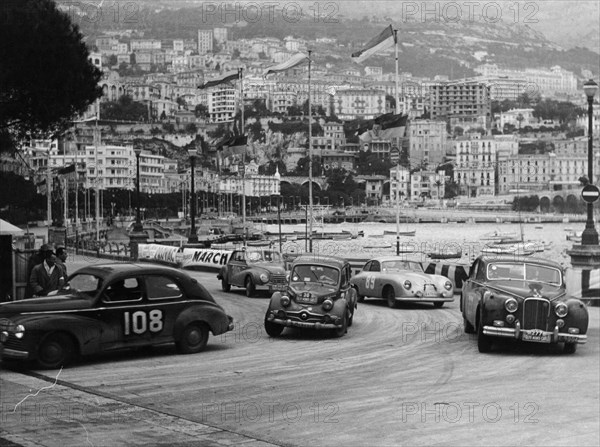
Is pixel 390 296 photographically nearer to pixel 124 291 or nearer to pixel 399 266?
pixel 399 266

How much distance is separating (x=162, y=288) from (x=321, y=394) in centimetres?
341

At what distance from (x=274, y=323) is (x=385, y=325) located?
3.01 meters

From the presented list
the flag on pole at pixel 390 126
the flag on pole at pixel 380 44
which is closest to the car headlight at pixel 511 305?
the flag on pole at pixel 390 126

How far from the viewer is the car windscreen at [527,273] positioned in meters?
15.8

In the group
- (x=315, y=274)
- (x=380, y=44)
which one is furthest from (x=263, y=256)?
(x=380, y=44)

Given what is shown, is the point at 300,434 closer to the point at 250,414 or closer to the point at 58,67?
the point at 250,414

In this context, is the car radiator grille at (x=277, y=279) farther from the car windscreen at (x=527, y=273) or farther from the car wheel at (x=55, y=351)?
the car wheel at (x=55, y=351)

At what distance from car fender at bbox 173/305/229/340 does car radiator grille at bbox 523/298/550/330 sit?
4596 millimetres

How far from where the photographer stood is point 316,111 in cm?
13275

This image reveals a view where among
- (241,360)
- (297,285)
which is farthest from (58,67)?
(241,360)

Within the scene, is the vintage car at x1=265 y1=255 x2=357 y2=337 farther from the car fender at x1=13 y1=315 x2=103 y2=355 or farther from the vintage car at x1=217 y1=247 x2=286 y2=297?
the vintage car at x1=217 y1=247 x2=286 y2=297

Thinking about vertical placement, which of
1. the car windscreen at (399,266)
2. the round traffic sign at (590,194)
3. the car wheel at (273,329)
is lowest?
the car wheel at (273,329)

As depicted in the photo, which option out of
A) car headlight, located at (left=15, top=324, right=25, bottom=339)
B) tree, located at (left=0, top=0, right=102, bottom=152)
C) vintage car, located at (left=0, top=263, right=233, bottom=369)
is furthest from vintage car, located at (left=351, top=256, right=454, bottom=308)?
car headlight, located at (left=15, top=324, right=25, bottom=339)

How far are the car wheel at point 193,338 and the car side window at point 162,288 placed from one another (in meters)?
0.52
